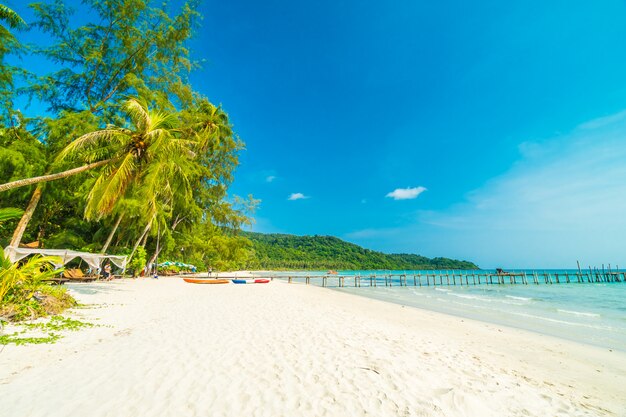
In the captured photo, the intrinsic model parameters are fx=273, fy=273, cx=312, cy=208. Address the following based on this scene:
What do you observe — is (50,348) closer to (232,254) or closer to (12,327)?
(12,327)

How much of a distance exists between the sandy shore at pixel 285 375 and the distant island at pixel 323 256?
83.2 m

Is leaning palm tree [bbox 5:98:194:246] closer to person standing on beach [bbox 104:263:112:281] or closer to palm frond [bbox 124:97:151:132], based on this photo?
palm frond [bbox 124:97:151:132]

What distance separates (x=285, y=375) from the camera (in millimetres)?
→ 3955

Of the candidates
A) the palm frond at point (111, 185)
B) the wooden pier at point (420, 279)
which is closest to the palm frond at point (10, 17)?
the palm frond at point (111, 185)

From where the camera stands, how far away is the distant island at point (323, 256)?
95.7m

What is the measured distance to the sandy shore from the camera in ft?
10.1

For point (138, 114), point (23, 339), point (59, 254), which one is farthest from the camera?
point (59, 254)

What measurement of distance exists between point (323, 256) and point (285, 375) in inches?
4352

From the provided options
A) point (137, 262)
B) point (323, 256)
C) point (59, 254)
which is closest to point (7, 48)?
point (59, 254)

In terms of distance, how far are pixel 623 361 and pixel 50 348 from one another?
1237cm

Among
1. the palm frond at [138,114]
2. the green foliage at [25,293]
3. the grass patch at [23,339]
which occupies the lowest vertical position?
the grass patch at [23,339]

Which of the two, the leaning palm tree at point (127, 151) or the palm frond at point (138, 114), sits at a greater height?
the palm frond at point (138, 114)

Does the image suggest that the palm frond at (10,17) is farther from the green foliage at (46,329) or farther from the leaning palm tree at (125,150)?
the green foliage at (46,329)

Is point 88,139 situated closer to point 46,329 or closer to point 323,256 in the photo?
point 46,329
